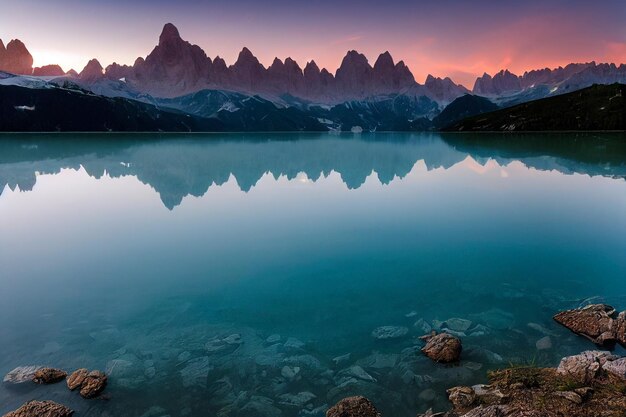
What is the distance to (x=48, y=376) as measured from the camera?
11.8m

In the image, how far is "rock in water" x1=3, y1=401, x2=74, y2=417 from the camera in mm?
9977

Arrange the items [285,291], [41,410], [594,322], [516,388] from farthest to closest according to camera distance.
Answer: [285,291], [594,322], [516,388], [41,410]

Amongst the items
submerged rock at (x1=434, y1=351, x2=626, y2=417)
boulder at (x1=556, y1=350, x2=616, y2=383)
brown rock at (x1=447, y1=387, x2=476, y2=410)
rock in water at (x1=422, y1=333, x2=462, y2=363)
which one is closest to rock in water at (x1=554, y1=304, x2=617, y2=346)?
boulder at (x1=556, y1=350, x2=616, y2=383)

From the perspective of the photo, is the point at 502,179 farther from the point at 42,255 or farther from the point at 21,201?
the point at 21,201

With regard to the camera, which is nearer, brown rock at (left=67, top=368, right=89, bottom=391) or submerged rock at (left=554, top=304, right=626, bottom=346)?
brown rock at (left=67, top=368, right=89, bottom=391)

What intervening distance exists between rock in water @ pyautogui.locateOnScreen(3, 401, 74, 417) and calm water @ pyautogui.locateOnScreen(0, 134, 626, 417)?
2.46ft

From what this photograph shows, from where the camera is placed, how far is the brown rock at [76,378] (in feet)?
37.8

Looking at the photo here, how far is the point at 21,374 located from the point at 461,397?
1449 centimetres

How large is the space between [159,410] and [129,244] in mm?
17462

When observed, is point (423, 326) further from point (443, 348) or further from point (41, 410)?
point (41, 410)

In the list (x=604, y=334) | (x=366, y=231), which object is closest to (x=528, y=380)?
(x=604, y=334)

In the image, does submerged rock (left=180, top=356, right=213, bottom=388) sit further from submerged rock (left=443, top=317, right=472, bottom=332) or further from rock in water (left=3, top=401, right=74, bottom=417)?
submerged rock (left=443, top=317, right=472, bottom=332)

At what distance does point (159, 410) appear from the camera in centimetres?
1066

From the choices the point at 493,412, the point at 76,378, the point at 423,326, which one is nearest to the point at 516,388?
the point at 493,412
